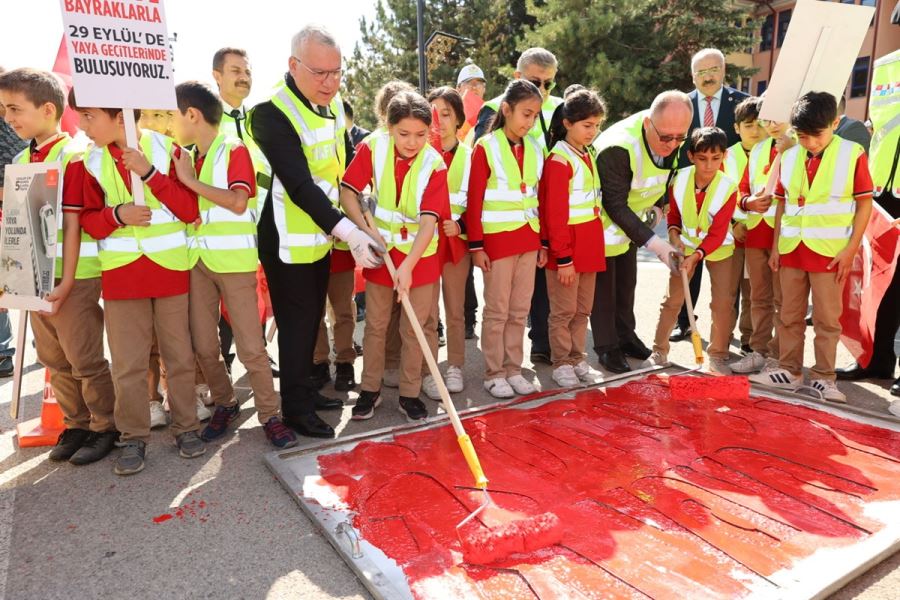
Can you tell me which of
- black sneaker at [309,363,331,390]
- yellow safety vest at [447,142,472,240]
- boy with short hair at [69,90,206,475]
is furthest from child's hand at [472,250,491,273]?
boy with short hair at [69,90,206,475]

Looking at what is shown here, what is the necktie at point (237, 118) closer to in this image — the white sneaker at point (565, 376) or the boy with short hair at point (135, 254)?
the boy with short hair at point (135, 254)

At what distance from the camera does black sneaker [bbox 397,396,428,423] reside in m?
3.91

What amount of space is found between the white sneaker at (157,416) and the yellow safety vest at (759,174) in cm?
411

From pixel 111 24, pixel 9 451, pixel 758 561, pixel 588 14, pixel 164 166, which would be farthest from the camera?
pixel 588 14

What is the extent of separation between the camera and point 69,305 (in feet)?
11.3

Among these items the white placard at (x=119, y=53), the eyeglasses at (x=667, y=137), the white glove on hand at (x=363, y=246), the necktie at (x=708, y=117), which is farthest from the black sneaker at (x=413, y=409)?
the necktie at (x=708, y=117)

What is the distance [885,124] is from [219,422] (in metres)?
4.66

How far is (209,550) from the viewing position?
8.43 feet

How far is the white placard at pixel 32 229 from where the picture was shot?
3.29m

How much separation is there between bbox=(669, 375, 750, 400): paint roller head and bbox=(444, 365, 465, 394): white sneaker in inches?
54.7

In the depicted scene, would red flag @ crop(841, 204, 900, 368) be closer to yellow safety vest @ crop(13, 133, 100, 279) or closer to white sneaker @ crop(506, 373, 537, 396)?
white sneaker @ crop(506, 373, 537, 396)

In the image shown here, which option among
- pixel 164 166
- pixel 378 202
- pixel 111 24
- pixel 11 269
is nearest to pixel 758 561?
pixel 378 202

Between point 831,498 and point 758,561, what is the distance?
660 millimetres

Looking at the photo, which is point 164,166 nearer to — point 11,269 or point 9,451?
point 11,269
